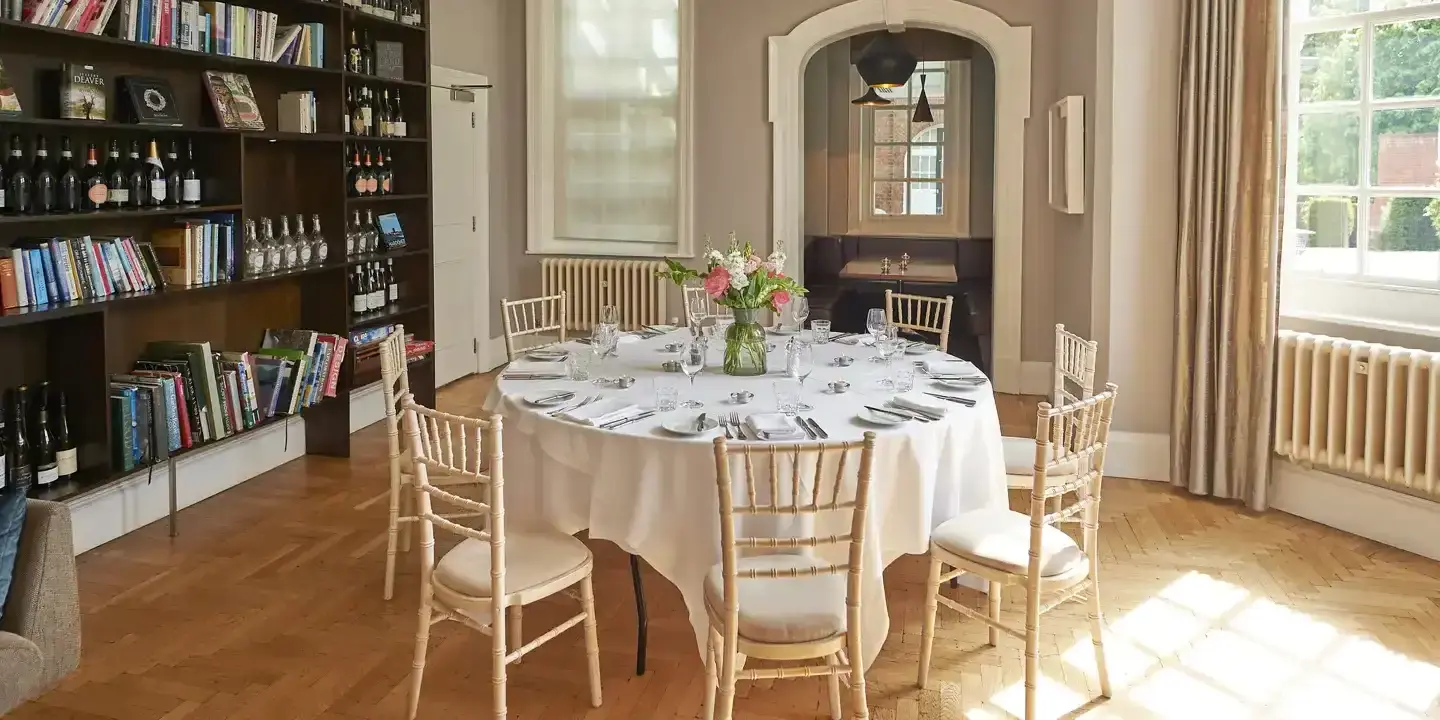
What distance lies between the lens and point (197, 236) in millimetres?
4902

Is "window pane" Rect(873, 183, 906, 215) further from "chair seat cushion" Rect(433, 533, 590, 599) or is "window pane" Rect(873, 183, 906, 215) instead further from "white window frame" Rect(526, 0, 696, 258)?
"chair seat cushion" Rect(433, 533, 590, 599)

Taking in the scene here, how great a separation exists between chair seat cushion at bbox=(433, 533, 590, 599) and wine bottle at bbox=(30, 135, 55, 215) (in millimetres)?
2242

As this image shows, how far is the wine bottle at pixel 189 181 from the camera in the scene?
193 inches

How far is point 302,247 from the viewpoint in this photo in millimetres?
5691

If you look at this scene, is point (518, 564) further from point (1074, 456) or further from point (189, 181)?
point (189, 181)

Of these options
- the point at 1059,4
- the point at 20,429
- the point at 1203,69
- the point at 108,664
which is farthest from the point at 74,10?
the point at 1059,4

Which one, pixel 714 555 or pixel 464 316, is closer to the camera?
pixel 714 555

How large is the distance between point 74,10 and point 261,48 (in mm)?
1180

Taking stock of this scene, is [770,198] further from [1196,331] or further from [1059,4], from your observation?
[1196,331]

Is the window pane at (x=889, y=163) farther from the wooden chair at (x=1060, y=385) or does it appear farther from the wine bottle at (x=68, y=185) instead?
the wine bottle at (x=68, y=185)

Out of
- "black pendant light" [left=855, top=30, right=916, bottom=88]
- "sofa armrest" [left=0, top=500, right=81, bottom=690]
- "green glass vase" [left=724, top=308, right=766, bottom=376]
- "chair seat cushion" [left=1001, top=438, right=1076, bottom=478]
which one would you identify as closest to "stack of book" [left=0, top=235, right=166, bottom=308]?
"sofa armrest" [left=0, top=500, right=81, bottom=690]

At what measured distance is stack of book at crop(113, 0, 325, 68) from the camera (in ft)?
14.8

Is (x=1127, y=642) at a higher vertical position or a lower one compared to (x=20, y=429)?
lower

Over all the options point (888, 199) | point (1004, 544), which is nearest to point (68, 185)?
point (1004, 544)
